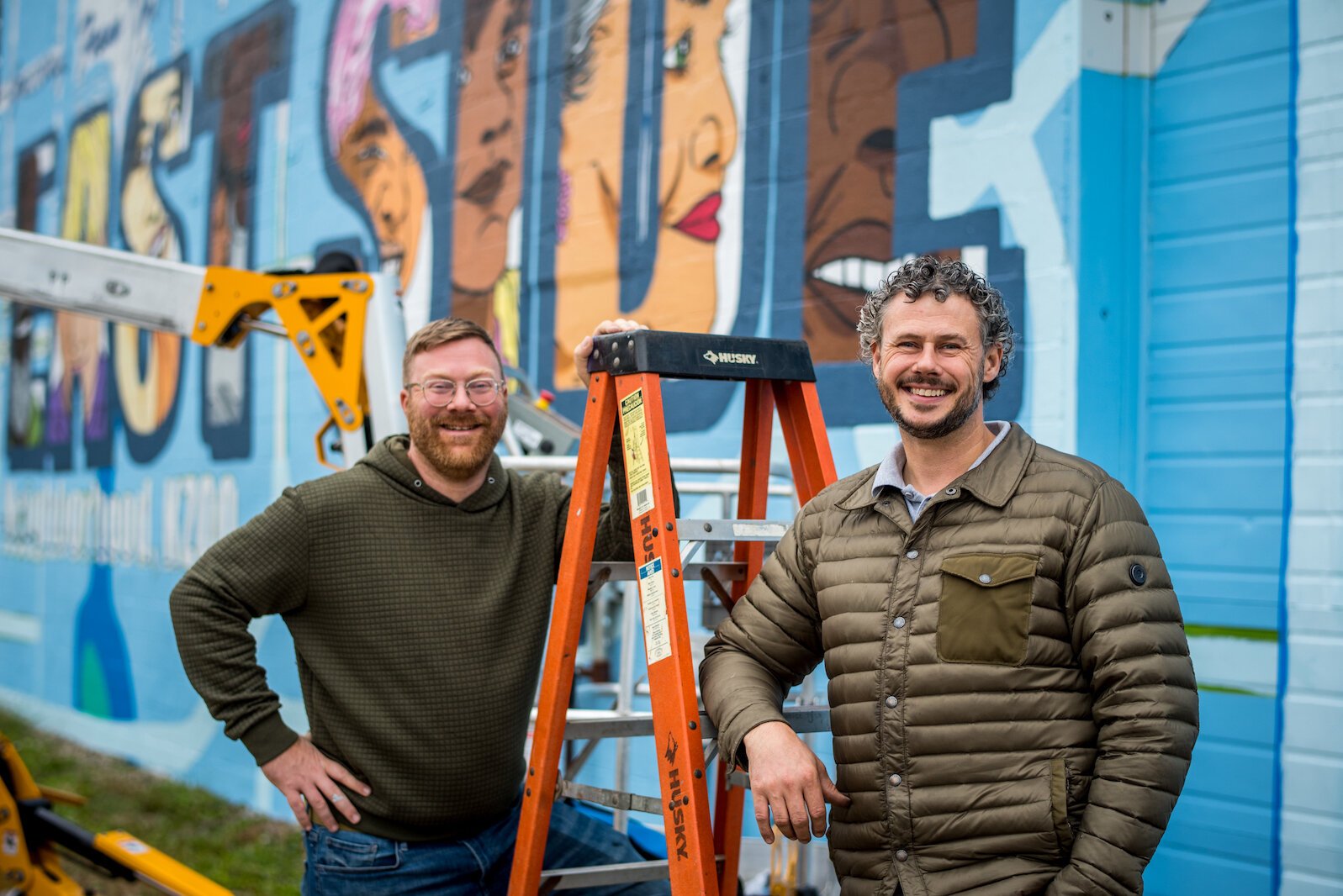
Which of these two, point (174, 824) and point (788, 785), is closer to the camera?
point (788, 785)

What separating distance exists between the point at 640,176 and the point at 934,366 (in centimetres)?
330

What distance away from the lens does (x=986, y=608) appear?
2.08 metres

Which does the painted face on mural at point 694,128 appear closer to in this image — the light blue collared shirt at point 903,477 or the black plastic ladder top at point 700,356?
the black plastic ladder top at point 700,356

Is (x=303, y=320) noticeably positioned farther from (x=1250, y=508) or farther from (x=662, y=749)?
(x=1250, y=508)

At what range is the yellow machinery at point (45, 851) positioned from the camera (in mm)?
3994

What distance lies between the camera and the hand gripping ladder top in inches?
94.3

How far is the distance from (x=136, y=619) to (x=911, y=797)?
7846mm

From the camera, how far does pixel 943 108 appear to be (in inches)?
159

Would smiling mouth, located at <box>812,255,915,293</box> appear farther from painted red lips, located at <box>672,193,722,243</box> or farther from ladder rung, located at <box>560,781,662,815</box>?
ladder rung, located at <box>560,781,662,815</box>

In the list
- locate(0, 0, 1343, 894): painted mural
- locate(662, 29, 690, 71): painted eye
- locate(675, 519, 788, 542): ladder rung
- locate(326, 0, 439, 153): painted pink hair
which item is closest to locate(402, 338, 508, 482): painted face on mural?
locate(675, 519, 788, 542): ladder rung

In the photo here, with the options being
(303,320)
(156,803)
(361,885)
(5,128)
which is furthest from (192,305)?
(5,128)

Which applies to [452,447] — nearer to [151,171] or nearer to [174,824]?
[174,824]

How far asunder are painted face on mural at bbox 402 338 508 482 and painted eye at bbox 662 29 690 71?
2470mm

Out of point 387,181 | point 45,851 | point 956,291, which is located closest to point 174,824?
point 45,851
